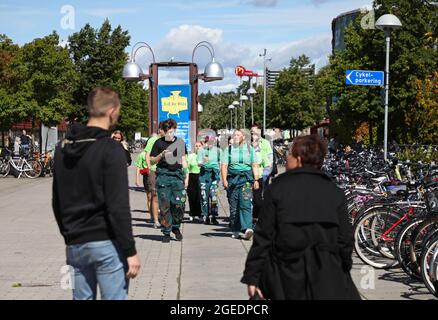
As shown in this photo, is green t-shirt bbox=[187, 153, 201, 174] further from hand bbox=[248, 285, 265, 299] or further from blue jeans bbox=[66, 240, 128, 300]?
hand bbox=[248, 285, 265, 299]

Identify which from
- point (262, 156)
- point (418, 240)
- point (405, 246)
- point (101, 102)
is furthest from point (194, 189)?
point (101, 102)

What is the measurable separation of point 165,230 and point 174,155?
1165 mm

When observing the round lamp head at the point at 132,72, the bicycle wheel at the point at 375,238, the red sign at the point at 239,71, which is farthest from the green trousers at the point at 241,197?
the red sign at the point at 239,71

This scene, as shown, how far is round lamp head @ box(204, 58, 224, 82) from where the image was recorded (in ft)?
71.4

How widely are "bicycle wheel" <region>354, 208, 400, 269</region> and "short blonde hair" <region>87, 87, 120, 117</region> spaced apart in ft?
18.1

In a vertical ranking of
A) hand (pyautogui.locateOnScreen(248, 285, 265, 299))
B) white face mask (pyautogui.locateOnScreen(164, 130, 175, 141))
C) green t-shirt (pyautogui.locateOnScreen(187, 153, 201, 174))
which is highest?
white face mask (pyautogui.locateOnScreen(164, 130, 175, 141))

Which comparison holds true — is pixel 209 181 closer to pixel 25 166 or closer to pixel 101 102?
pixel 101 102

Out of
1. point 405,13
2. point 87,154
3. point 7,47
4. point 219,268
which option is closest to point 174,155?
point 219,268

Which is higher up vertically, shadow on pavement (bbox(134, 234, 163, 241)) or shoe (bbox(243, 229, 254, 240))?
shoe (bbox(243, 229, 254, 240))

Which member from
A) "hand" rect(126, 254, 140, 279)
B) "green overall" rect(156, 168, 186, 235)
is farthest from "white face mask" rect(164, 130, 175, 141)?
"hand" rect(126, 254, 140, 279)

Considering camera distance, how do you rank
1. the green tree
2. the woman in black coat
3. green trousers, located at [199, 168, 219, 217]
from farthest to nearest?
the green tree < green trousers, located at [199, 168, 219, 217] < the woman in black coat

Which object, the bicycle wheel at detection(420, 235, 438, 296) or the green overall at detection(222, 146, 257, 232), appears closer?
the bicycle wheel at detection(420, 235, 438, 296)

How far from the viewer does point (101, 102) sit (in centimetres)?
443

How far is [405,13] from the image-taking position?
33.4 meters
